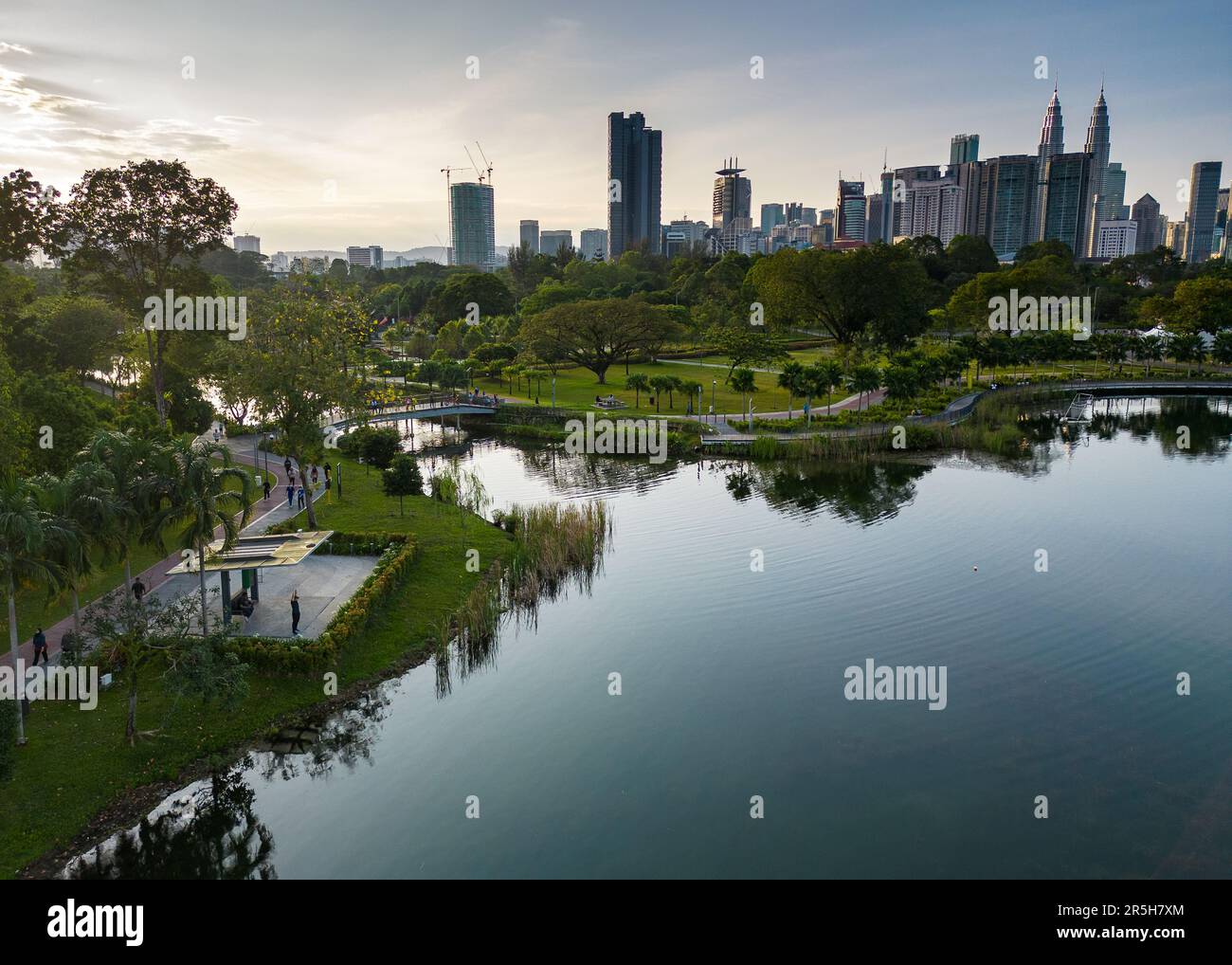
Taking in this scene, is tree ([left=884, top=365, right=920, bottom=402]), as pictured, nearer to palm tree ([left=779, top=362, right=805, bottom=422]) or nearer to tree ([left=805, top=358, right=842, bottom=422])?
tree ([left=805, top=358, right=842, bottom=422])

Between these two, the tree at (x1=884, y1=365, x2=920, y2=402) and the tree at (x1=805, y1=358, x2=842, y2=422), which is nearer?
the tree at (x1=805, y1=358, x2=842, y2=422)

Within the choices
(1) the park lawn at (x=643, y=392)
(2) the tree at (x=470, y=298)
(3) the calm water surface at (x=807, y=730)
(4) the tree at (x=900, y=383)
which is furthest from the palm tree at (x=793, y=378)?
(2) the tree at (x=470, y=298)

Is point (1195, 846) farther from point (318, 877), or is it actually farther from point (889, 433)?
point (889, 433)

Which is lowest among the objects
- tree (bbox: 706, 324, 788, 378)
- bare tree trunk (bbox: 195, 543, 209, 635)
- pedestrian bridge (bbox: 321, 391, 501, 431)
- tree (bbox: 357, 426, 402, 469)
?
bare tree trunk (bbox: 195, 543, 209, 635)

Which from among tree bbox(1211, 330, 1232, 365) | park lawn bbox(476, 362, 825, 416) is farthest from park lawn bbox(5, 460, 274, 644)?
tree bbox(1211, 330, 1232, 365)

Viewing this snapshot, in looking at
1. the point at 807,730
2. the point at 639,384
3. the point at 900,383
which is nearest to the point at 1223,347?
the point at 900,383

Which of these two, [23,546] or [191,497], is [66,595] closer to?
[191,497]
